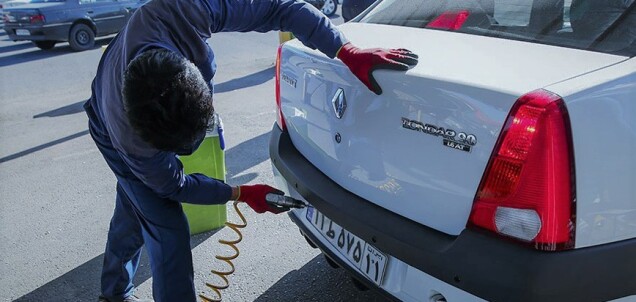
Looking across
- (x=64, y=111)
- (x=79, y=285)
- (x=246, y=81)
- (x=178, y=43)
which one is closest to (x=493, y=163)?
(x=178, y=43)

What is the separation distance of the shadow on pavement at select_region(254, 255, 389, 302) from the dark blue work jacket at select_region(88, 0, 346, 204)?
2.64ft

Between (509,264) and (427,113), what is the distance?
0.50 m

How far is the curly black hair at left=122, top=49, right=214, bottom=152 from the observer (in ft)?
5.30

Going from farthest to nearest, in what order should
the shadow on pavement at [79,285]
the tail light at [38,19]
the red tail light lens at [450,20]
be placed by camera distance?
the tail light at [38,19] < the shadow on pavement at [79,285] < the red tail light lens at [450,20]

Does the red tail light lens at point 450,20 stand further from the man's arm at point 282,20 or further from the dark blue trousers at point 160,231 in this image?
the dark blue trousers at point 160,231

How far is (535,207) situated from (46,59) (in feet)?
34.4

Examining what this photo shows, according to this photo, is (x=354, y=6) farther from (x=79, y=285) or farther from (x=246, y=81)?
(x=79, y=285)

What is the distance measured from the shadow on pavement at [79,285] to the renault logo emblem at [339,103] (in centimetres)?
159

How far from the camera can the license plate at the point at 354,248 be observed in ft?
6.21

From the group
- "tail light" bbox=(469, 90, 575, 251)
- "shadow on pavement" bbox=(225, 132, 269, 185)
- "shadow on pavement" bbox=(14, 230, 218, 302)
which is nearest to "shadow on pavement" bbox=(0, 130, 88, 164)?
"shadow on pavement" bbox=(225, 132, 269, 185)

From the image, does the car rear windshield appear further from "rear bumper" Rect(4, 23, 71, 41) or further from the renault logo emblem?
"rear bumper" Rect(4, 23, 71, 41)

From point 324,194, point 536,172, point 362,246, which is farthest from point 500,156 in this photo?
point 324,194

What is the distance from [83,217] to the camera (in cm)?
367

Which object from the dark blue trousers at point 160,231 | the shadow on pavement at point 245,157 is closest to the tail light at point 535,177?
the dark blue trousers at point 160,231
